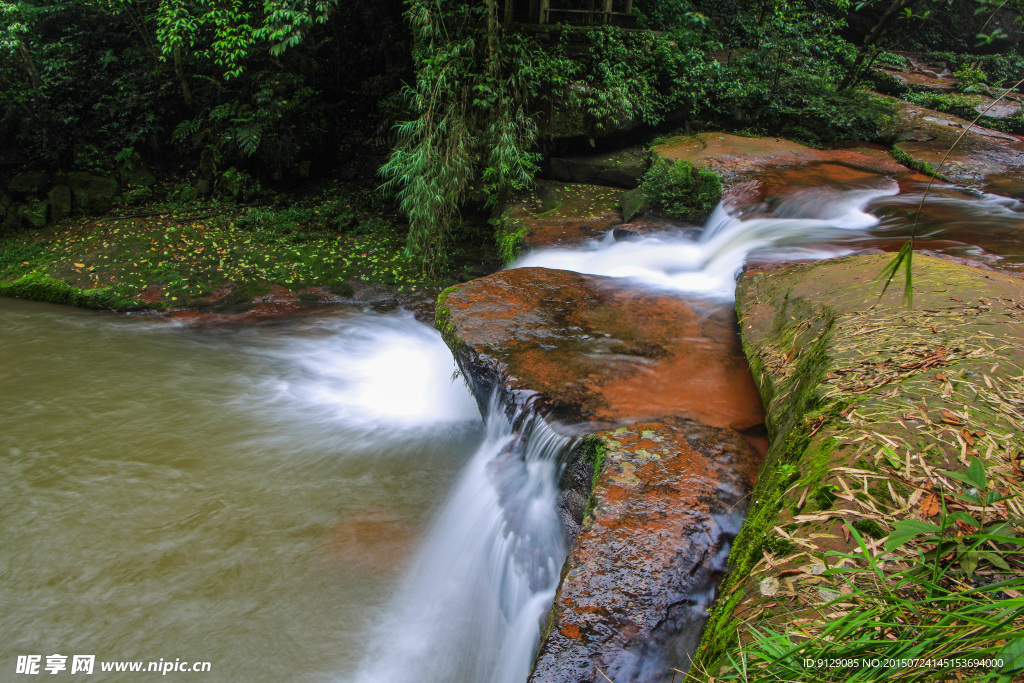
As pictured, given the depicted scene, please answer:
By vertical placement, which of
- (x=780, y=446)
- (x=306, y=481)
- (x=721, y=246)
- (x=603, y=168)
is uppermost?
(x=603, y=168)

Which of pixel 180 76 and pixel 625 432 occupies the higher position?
pixel 180 76

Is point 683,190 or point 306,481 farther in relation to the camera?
point 683,190

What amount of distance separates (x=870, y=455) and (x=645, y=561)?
0.98 metres

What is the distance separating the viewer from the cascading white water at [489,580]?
3412mm

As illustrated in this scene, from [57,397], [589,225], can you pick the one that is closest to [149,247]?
[57,397]

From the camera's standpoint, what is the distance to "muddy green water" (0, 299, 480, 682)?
11.9 feet

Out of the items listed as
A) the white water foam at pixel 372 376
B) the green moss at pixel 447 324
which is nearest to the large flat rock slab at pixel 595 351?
the green moss at pixel 447 324

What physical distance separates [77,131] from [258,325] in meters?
6.01

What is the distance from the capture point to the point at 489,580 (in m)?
3.89

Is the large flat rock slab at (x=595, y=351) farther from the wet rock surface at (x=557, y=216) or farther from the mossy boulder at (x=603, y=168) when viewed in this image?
the mossy boulder at (x=603, y=168)

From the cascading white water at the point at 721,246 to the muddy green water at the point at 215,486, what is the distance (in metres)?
2.07

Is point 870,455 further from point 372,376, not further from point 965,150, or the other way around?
point 965,150

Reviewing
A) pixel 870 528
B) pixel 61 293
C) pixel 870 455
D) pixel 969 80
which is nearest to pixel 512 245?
pixel 870 455

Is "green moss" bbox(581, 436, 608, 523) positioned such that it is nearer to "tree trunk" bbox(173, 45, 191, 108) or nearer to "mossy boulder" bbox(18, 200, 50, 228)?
"mossy boulder" bbox(18, 200, 50, 228)
